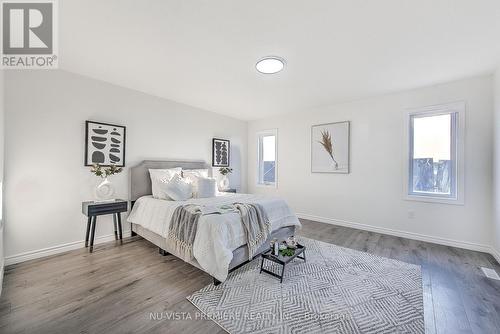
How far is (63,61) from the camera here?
2.67 metres

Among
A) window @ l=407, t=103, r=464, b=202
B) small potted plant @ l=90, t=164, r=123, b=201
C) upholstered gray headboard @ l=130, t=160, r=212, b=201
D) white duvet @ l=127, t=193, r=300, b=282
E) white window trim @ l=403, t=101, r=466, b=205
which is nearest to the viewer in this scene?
white duvet @ l=127, t=193, r=300, b=282

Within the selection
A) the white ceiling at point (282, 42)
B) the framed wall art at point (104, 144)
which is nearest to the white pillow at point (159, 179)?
the framed wall art at point (104, 144)

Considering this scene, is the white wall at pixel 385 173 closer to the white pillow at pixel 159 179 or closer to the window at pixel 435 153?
Answer: the window at pixel 435 153

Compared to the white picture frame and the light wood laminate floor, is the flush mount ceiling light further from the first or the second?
the light wood laminate floor

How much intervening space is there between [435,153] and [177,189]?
4209 mm

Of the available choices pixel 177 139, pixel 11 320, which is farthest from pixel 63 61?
pixel 11 320

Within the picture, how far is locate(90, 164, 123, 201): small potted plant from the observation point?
9.84ft

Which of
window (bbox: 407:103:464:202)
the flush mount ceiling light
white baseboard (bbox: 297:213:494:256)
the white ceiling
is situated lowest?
white baseboard (bbox: 297:213:494:256)

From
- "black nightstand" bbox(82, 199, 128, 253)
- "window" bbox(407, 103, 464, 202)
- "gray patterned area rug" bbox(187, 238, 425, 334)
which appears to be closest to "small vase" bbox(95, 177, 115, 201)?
"black nightstand" bbox(82, 199, 128, 253)

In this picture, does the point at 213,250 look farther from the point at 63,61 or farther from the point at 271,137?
the point at 271,137

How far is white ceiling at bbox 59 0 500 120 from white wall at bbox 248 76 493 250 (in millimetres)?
402

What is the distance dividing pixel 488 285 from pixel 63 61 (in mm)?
5494

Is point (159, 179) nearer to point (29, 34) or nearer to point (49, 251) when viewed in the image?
point (49, 251)

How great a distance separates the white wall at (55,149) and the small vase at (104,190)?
204 mm
